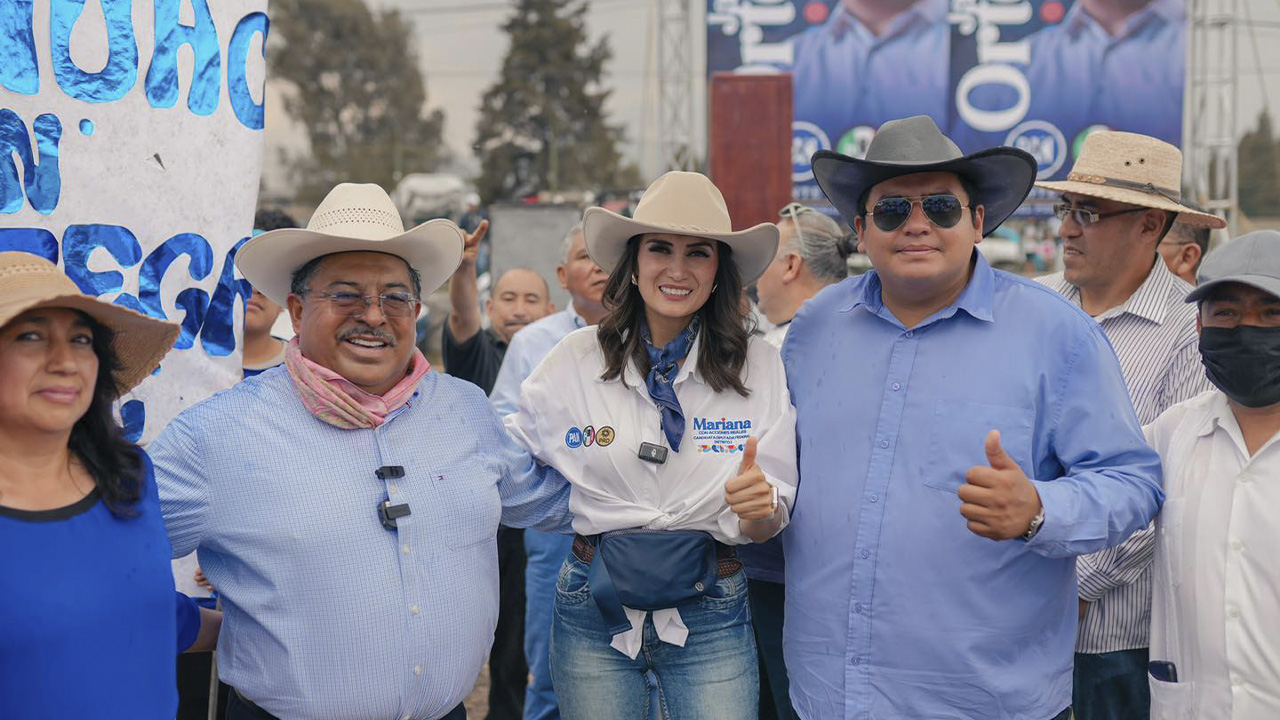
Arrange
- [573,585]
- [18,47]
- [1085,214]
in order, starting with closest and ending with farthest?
[18,47], [573,585], [1085,214]

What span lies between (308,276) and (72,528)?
0.97 metres

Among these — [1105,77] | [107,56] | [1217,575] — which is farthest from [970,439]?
[1105,77]

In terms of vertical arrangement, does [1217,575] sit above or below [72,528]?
below

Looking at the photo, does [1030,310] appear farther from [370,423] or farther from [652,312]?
[370,423]

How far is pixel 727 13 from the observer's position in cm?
1576

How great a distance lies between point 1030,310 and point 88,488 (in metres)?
2.15

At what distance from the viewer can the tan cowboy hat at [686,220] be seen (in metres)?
3.21

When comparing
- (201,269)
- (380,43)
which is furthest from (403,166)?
(201,269)

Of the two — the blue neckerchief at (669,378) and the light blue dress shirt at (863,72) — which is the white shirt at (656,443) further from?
the light blue dress shirt at (863,72)

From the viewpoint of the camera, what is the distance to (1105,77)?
16156mm

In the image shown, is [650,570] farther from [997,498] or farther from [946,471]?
[997,498]

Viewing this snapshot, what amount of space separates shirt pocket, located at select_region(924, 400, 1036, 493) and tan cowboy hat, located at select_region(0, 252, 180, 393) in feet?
5.79

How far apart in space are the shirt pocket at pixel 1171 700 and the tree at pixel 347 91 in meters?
48.0

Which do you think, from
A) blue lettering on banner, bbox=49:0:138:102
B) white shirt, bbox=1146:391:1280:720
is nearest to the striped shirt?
white shirt, bbox=1146:391:1280:720
